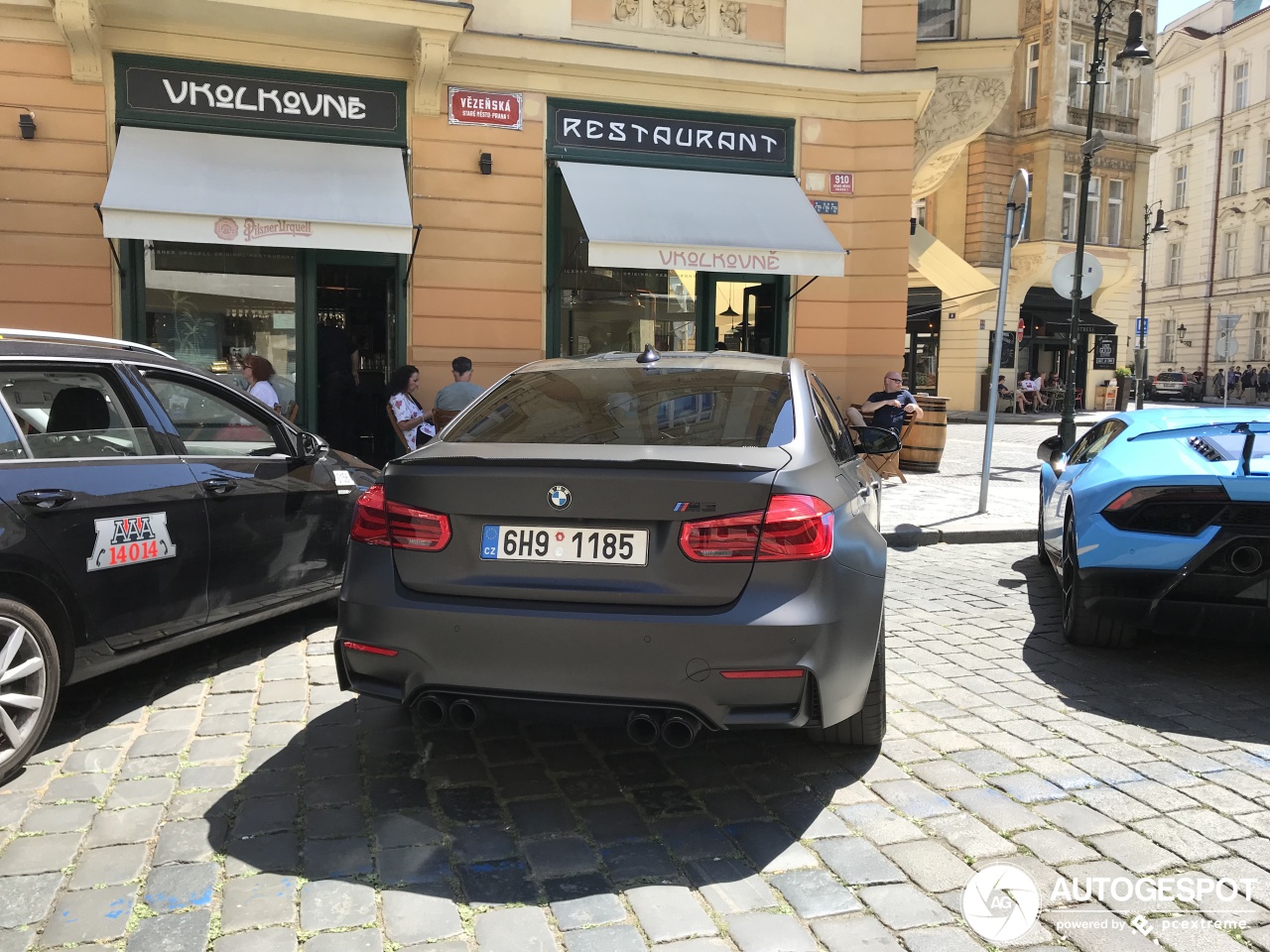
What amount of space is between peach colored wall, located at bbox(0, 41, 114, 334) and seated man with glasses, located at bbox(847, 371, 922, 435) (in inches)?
335

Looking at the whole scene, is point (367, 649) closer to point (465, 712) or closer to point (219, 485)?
point (465, 712)

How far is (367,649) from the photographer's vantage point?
3246 mm

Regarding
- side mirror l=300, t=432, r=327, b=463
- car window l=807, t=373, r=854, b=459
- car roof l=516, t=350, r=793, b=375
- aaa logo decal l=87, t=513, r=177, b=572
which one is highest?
car roof l=516, t=350, r=793, b=375

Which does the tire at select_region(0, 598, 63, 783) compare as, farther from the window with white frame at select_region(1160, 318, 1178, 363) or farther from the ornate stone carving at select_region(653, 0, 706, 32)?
the window with white frame at select_region(1160, 318, 1178, 363)

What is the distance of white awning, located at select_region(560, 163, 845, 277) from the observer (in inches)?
418

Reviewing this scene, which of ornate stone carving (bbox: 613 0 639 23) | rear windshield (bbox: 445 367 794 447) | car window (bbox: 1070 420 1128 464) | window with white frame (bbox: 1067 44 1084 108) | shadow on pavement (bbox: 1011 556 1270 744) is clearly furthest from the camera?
window with white frame (bbox: 1067 44 1084 108)

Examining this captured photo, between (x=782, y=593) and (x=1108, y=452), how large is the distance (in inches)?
134

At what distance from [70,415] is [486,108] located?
8399mm

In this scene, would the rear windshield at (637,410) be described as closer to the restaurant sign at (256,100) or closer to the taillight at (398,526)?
the taillight at (398,526)

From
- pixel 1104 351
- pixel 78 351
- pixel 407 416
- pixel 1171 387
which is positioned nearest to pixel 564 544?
pixel 78 351

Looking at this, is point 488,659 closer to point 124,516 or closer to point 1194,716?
point 124,516

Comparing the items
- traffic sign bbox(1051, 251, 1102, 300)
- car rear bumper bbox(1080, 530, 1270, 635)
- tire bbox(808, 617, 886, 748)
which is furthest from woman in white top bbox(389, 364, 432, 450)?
traffic sign bbox(1051, 251, 1102, 300)

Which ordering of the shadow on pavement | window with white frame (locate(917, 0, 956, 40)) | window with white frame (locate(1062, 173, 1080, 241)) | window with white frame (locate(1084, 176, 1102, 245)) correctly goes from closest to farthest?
1. the shadow on pavement
2. window with white frame (locate(917, 0, 956, 40))
3. window with white frame (locate(1062, 173, 1080, 241))
4. window with white frame (locate(1084, 176, 1102, 245))

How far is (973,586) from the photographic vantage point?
7.18m
